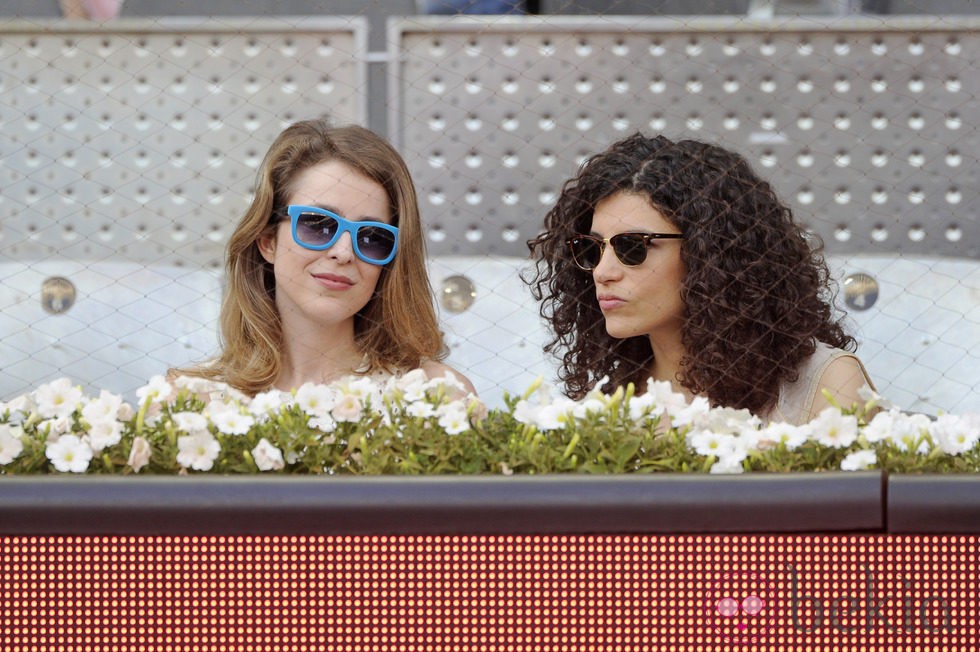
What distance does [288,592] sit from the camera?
1132mm

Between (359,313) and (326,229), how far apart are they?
0.75 ft

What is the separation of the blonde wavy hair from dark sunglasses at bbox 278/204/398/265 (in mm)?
56

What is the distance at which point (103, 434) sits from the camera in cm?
124

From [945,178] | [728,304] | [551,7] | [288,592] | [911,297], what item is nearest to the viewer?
[288,592]

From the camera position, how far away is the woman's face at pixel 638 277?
181 centimetres

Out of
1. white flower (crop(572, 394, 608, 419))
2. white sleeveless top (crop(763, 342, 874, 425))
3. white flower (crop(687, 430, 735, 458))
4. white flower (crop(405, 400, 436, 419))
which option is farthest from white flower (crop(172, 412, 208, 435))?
white sleeveless top (crop(763, 342, 874, 425))

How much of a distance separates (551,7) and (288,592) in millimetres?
2289

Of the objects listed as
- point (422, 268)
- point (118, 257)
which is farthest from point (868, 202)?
point (118, 257)

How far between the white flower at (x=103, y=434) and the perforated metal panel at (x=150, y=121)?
168 cm

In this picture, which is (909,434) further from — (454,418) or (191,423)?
(191,423)

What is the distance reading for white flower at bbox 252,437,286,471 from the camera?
121 cm

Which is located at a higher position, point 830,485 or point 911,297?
point 830,485

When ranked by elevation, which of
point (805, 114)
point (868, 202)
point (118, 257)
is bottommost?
point (118, 257)

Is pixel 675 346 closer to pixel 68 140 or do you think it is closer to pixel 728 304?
pixel 728 304
